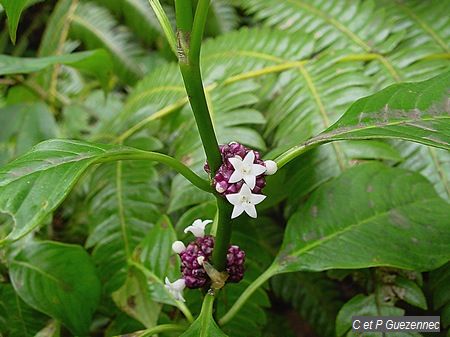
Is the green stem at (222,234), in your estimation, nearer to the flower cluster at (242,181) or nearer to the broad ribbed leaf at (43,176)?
the flower cluster at (242,181)

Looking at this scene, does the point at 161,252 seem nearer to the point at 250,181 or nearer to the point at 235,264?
the point at 235,264

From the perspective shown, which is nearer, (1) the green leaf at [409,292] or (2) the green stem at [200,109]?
(2) the green stem at [200,109]

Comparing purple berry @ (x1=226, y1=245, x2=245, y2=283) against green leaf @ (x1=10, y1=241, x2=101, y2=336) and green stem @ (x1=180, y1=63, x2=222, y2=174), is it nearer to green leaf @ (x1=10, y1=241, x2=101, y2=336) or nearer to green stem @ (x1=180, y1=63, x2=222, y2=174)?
green stem @ (x1=180, y1=63, x2=222, y2=174)

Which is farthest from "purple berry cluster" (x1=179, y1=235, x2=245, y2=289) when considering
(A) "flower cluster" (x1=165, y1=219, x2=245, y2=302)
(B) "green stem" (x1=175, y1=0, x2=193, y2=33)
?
→ (B) "green stem" (x1=175, y1=0, x2=193, y2=33)

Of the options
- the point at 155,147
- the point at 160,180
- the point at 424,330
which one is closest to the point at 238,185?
the point at 424,330

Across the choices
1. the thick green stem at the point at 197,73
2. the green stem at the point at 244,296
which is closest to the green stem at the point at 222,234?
the thick green stem at the point at 197,73

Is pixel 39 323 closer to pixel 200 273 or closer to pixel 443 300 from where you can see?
pixel 200 273

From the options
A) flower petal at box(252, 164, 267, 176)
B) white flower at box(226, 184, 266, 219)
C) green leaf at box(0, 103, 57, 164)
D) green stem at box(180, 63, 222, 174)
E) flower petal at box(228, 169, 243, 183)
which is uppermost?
green leaf at box(0, 103, 57, 164)

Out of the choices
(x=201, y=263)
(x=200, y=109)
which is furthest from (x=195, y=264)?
(x=200, y=109)
